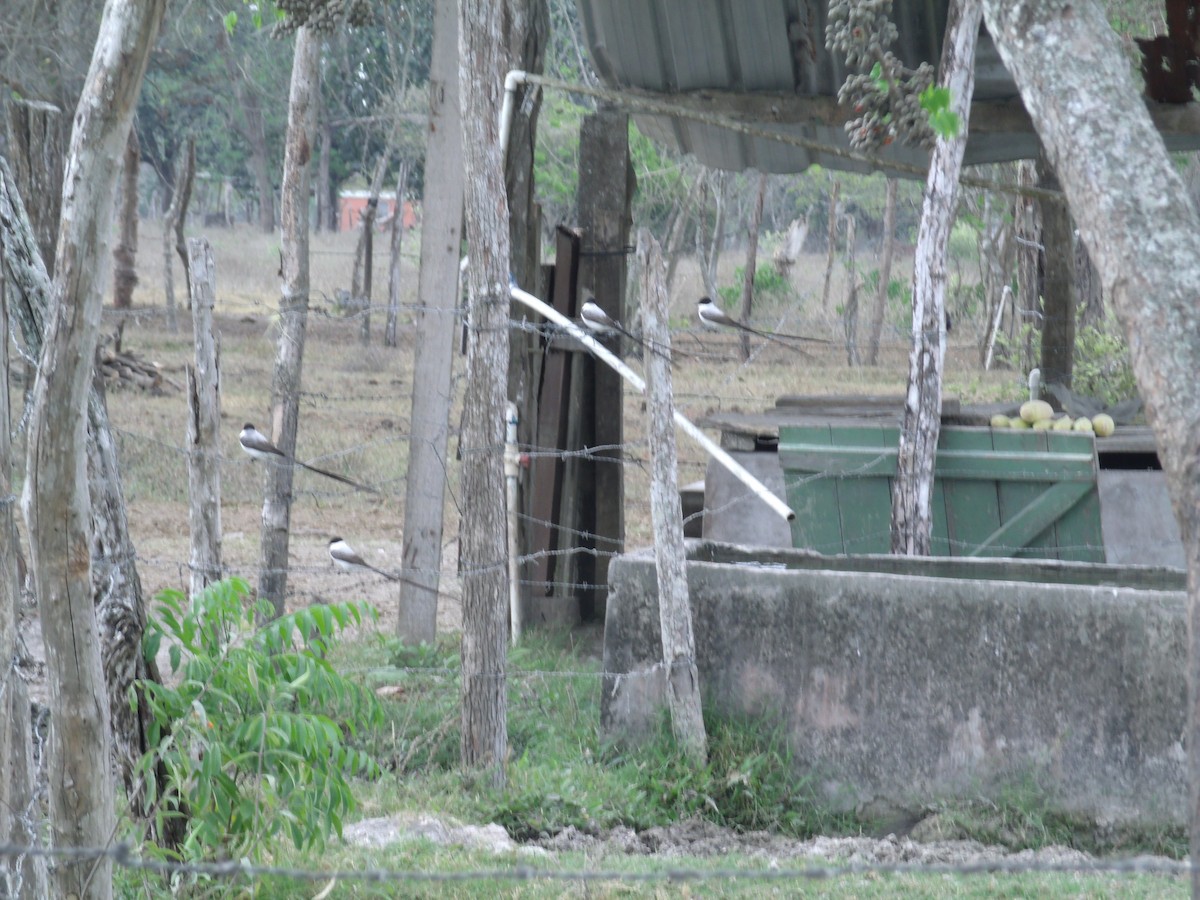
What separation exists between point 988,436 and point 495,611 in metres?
3.02

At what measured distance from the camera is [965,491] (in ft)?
23.0

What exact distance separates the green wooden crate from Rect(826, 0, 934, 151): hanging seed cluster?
5.33ft

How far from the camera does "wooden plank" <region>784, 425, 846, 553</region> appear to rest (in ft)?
23.5

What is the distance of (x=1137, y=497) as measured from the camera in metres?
6.71

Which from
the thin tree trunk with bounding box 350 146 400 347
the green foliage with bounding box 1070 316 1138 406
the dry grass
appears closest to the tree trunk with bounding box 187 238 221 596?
the dry grass

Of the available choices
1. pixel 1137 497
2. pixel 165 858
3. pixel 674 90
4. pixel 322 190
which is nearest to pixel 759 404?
pixel 674 90

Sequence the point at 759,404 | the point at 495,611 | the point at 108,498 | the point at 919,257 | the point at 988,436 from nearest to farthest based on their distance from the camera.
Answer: the point at 108,498
the point at 495,611
the point at 919,257
the point at 988,436
the point at 759,404

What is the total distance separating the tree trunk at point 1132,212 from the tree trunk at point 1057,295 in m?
6.83

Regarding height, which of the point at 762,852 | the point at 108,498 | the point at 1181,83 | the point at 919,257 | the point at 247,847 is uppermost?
the point at 1181,83

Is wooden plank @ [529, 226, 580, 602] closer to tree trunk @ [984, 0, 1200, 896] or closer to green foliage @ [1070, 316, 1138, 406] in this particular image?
green foliage @ [1070, 316, 1138, 406]

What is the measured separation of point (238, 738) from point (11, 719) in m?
0.68

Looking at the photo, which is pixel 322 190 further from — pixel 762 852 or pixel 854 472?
pixel 762 852

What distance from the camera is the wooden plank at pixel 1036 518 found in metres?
6.81

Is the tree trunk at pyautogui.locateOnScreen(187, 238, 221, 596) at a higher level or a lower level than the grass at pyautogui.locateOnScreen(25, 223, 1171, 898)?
higher
